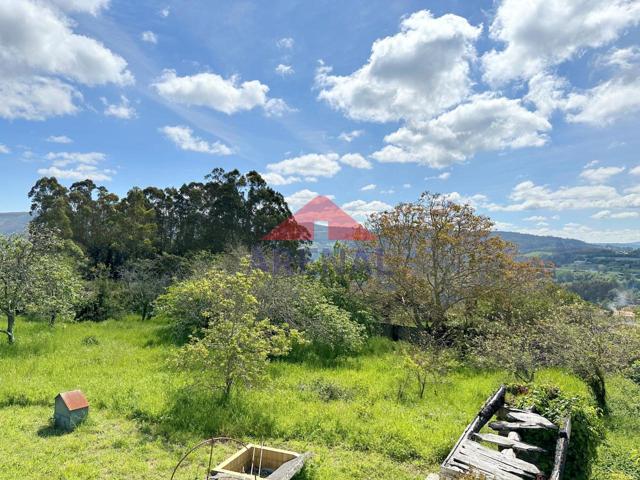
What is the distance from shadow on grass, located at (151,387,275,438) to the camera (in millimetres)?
7402

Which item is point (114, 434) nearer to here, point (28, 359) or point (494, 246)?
point (28, 359)

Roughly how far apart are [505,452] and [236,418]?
4.87m

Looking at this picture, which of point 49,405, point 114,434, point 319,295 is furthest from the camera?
point 319,295

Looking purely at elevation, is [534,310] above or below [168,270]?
below

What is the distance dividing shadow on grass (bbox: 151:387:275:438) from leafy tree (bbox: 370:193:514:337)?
1098 centimetres

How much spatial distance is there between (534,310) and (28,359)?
18528 mm

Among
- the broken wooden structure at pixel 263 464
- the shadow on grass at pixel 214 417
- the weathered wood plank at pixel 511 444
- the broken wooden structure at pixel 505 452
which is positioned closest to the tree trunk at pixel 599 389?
the broken wooden structure at pixel 505 452

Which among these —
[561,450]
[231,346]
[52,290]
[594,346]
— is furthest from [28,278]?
[594,346]

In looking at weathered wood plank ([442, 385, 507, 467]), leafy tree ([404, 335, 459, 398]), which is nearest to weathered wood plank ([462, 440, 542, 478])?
weathered wood plank ([442, 385, 507, 467])

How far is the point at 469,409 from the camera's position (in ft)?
30.8

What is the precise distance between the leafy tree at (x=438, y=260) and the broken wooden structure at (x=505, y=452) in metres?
10.8

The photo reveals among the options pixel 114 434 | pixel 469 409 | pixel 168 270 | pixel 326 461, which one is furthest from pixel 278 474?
pixel 168 270

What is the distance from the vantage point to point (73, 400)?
733 centimetres

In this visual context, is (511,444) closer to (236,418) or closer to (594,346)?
(236,418)
